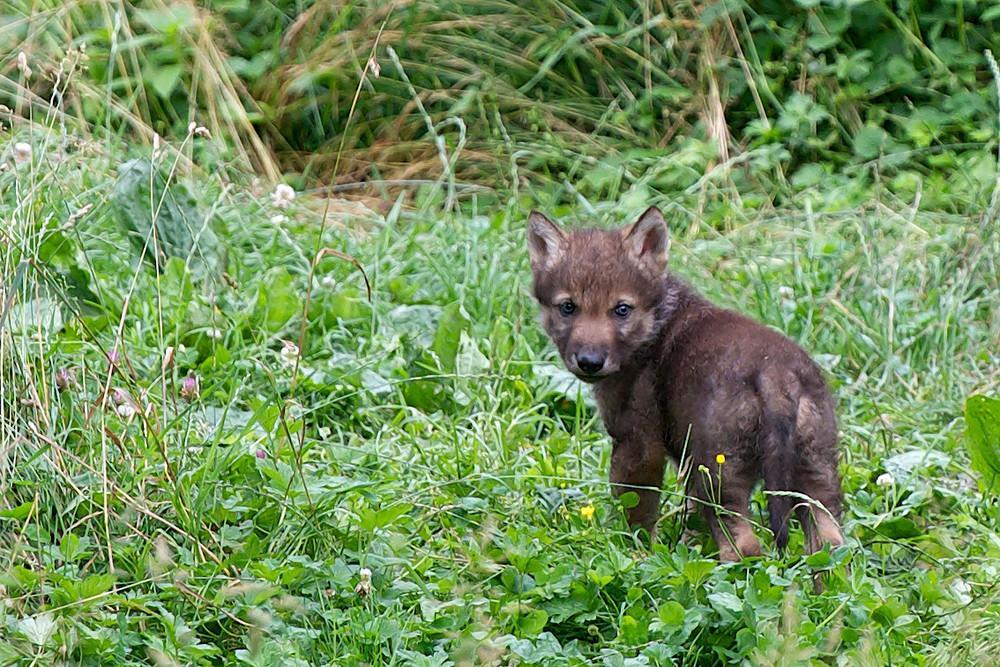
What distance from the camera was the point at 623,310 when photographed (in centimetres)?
509

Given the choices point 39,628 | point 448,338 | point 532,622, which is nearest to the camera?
point 39,628

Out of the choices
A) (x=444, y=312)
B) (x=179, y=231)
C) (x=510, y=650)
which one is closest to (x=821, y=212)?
(x=444, y=312)

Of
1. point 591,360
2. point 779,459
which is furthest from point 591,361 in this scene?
point 779,459

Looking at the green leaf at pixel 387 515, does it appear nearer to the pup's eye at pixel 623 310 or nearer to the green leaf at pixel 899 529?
the pup's eye at pixel 623 310

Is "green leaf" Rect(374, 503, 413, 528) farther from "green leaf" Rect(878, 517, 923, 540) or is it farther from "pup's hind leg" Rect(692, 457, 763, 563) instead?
"green leaf" Rect(878, 517, 923, 540)

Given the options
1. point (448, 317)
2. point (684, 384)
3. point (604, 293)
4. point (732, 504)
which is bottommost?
point (448, 317)

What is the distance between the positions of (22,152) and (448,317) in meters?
1.73

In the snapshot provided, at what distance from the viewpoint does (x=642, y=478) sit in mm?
4875

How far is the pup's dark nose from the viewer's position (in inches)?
193

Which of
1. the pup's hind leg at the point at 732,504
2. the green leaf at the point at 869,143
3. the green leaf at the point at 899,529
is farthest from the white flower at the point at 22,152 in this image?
the green leaf at the point at 869,143

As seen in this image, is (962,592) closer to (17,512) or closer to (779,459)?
(779,459)

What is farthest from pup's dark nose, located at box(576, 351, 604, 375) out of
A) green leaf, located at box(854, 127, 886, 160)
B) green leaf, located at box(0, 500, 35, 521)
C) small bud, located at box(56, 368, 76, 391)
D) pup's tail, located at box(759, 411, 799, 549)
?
green leaf, located at box(854, 127, 886, 160)

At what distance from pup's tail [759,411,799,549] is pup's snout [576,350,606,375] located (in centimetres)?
68

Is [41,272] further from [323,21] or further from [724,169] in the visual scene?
[323,21]
